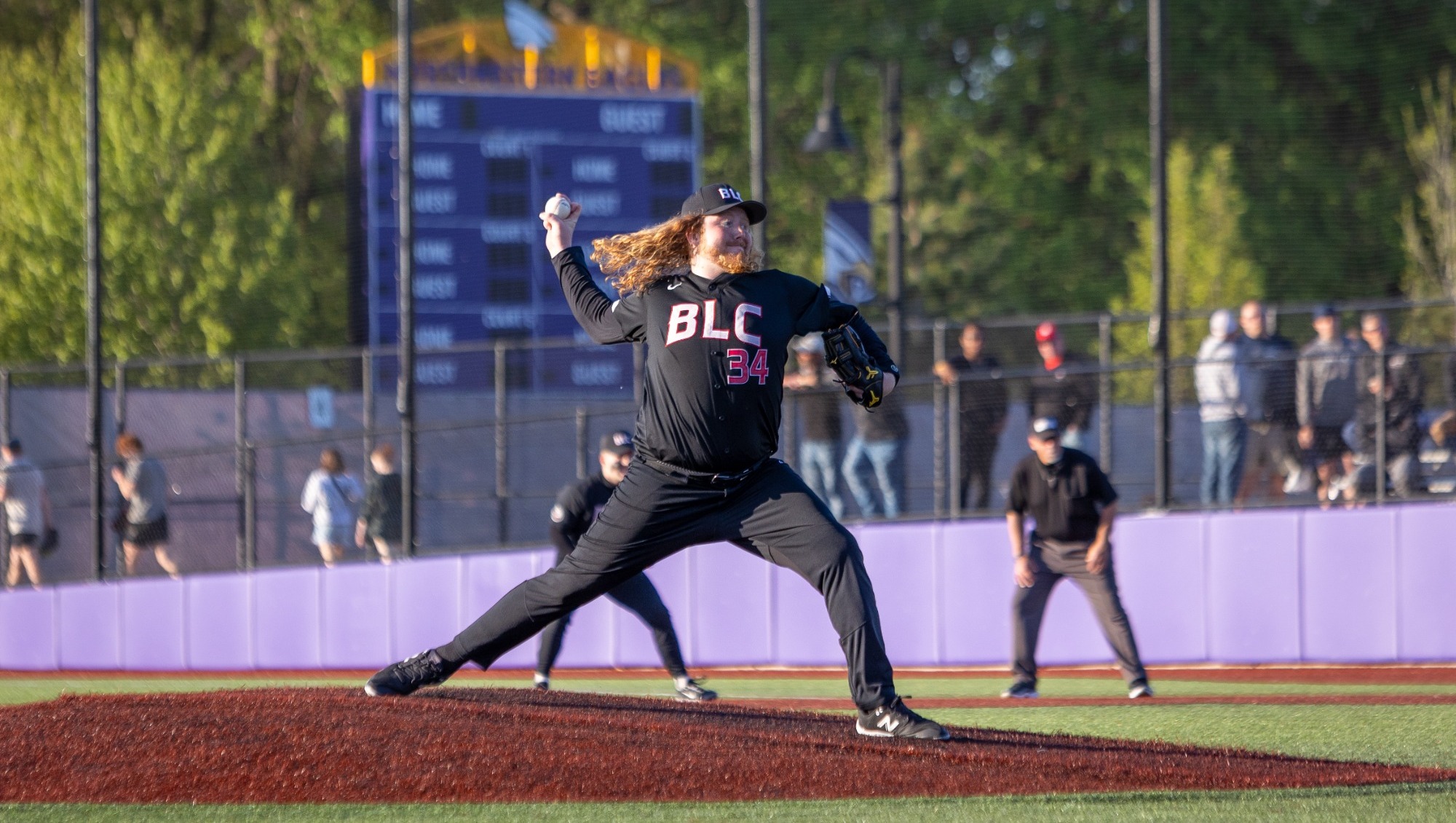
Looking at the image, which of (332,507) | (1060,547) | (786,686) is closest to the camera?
(1060,547)

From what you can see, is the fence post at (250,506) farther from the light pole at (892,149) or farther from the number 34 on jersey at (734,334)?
the number 34 on jersey at (734,334)

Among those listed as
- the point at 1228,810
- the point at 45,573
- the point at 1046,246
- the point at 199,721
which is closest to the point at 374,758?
the point at 199,721

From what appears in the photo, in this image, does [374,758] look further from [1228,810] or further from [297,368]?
[297,368]

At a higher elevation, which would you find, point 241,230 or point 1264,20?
point 1264,20

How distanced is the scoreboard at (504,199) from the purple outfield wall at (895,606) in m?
4.37

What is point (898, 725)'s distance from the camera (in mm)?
6109

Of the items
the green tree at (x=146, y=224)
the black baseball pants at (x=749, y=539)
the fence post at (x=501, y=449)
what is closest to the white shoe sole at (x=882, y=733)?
the black baseball pants at (x=749, y=539)

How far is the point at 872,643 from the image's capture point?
608cm

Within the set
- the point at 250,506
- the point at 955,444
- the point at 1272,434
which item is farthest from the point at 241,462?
the point at 1272,434

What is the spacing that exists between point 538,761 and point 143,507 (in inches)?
470

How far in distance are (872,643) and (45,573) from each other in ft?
48.1

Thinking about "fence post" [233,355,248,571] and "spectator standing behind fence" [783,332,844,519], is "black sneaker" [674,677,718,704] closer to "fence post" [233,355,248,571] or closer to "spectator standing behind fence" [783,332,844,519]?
"spectator standing behind fence" [783,332,844,519]

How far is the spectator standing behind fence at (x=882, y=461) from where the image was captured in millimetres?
14141

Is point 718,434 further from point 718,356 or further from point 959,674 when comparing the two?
point 959,674
